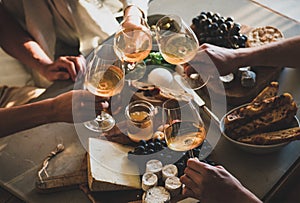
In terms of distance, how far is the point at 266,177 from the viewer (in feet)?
4.27

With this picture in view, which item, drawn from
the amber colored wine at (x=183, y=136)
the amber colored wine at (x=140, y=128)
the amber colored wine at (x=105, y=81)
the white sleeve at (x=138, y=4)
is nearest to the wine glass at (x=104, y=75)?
the amber colored wine at (x=105, y=81)

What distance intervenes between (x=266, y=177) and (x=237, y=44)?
54 cm

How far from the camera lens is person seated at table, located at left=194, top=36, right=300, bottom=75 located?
1.54 m

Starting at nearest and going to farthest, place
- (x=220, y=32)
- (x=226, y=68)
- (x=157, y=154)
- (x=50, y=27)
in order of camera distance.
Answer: (x=157, y=154) < (x=226, y=68) < (x=220, y=32) < (x=50, y=27)

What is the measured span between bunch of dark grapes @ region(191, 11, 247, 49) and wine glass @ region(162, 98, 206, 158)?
1.42ft

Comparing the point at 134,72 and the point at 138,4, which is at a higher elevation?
the point at 138,4

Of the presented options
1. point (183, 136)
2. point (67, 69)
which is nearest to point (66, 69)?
point (67, 69)

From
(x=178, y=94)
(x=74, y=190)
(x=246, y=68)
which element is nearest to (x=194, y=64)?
(x=178, y=94)

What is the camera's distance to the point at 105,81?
4.49 feet

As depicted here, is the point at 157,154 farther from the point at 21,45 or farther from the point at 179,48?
the point at 21,45

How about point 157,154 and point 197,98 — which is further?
point 197,98

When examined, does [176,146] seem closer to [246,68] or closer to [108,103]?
[108,103]

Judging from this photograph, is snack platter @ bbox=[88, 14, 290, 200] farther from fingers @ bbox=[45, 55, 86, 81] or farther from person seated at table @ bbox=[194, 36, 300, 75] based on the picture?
fingers @ bbox=[45, 55, 86, 81]

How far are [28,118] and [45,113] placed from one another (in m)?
0.06
